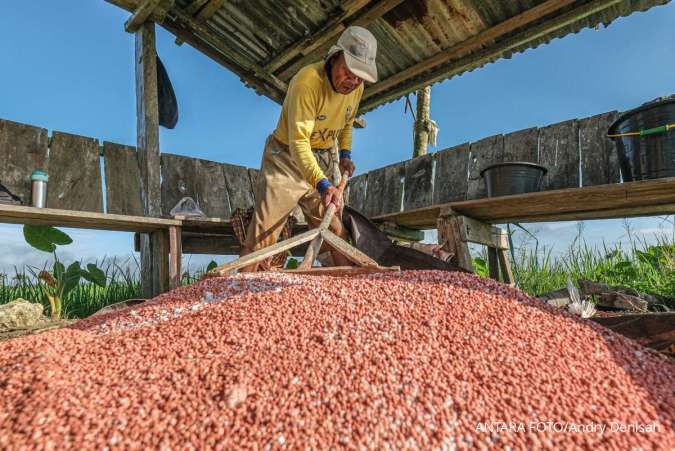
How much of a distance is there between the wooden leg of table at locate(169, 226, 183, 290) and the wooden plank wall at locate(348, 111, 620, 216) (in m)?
2.39

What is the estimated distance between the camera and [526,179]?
2910 millimetres

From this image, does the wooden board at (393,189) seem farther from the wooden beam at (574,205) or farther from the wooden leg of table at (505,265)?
the wooden leg of table at (505,265)

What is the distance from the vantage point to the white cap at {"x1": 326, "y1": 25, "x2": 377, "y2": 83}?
7.39 feet

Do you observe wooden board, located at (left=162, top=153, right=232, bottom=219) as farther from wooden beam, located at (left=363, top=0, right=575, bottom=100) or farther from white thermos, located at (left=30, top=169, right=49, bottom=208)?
wooden beam, located at (left=363, top=0, right=575, bottom=100)

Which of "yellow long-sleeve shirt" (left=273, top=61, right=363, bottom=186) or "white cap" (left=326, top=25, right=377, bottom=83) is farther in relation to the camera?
"yellow long-sleeve shirt" (left=273, top=61, right=363, bottom=186)

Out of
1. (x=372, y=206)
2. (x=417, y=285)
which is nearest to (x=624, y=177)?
(x=417, y=285)

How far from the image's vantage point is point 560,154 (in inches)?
126

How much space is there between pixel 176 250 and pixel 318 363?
2388 mm

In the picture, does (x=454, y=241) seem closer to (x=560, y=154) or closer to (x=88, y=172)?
(x=560, y=154)

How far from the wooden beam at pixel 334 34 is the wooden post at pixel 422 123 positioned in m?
2.22

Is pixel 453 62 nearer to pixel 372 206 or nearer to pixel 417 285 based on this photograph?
pixel 372 206

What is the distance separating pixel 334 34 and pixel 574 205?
2.35 m

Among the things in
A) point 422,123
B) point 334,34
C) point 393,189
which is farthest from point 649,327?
point 422,123

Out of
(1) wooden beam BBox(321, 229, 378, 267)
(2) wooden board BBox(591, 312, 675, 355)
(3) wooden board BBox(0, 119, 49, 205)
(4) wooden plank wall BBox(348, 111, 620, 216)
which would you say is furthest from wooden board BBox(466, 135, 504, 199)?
→ (3) wooden board BBox(0, 119, 49, 205)
